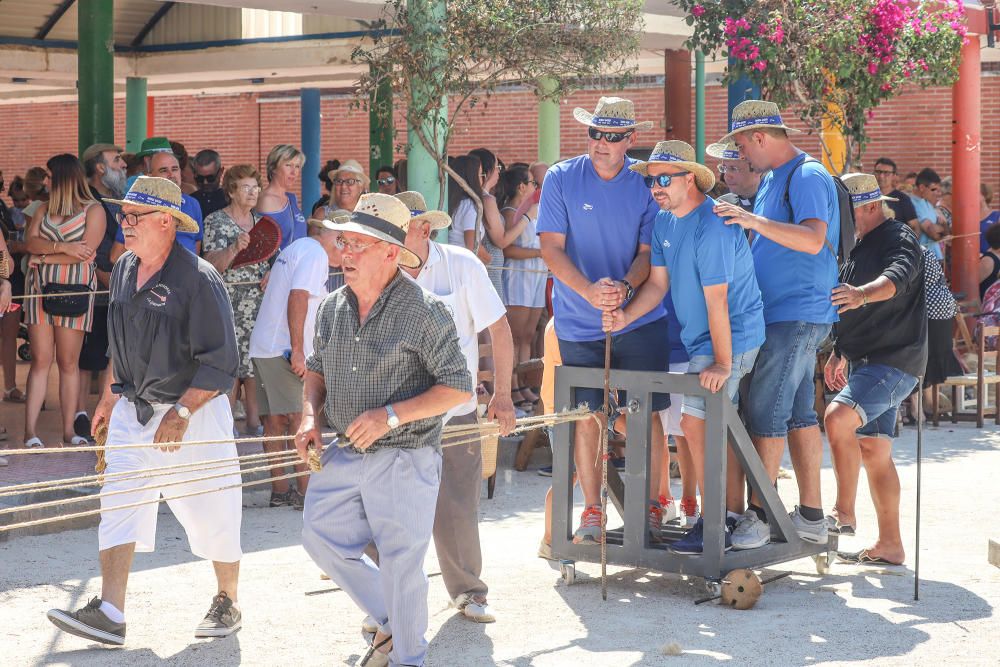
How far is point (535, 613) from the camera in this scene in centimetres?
589

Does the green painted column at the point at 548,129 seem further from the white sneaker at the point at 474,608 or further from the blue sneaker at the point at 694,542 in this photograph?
the white sneaker at the point at 474,608

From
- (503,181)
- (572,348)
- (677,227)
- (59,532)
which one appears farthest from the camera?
(503,181)

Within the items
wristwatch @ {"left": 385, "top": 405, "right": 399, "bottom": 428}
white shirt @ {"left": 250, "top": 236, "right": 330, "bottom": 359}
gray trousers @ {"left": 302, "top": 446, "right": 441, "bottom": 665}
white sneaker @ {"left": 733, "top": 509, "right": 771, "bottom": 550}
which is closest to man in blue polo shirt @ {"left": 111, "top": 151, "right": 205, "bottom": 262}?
white shirt @ {"left": 250, "top": 236, "right": 330, "bottom": 359}

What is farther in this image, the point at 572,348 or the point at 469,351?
the point at 572,348

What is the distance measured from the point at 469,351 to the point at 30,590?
94.4 inches

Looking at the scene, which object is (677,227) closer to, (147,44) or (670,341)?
(670,341)

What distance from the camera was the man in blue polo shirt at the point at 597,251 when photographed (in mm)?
6258

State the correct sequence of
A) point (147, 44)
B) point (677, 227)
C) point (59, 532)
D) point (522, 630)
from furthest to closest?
point (147, 44)
point (59, 532)
point (677, 227)
point (522, 630)

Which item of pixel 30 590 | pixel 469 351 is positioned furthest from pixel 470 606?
pixel 30 590

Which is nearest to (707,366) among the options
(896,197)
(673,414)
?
(673,414)

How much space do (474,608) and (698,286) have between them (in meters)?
1.68

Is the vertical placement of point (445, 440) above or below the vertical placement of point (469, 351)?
below

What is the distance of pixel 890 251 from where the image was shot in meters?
6.73

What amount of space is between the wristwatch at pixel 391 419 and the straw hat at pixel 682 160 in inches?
77.5
